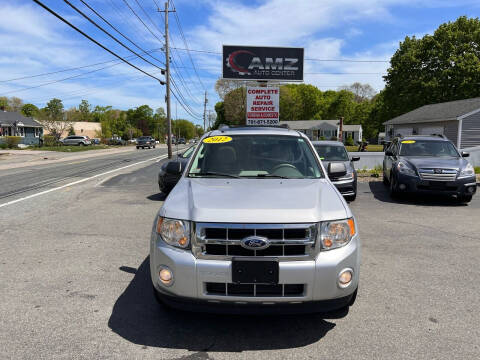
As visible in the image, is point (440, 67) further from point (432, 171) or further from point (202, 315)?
point (202, 315)

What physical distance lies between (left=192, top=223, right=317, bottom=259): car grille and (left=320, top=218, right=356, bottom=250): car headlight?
10 cm

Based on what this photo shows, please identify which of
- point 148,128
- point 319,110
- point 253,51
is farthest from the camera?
point 148,128

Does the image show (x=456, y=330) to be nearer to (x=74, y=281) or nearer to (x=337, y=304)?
(x=337, y=304)

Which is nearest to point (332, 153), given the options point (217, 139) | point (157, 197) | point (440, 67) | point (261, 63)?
point (157, 197)

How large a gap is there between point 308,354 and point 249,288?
652 mm

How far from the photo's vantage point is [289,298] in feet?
9.20

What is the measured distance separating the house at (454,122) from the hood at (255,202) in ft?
95.9

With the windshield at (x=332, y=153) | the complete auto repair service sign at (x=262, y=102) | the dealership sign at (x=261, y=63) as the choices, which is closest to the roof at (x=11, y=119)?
the dealership sign at (x=261, y=63)

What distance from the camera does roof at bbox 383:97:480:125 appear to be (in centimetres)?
2850

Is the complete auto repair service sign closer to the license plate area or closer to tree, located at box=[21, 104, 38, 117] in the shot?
the license plate area

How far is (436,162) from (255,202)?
7.90 metres

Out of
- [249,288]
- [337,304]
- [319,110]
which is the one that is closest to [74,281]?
[249,288]

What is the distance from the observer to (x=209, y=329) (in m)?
3.17

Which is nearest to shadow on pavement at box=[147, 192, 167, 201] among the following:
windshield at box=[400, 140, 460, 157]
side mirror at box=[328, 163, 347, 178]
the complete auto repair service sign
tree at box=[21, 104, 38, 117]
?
side mirror at box=[328, 163, 347, 178]
